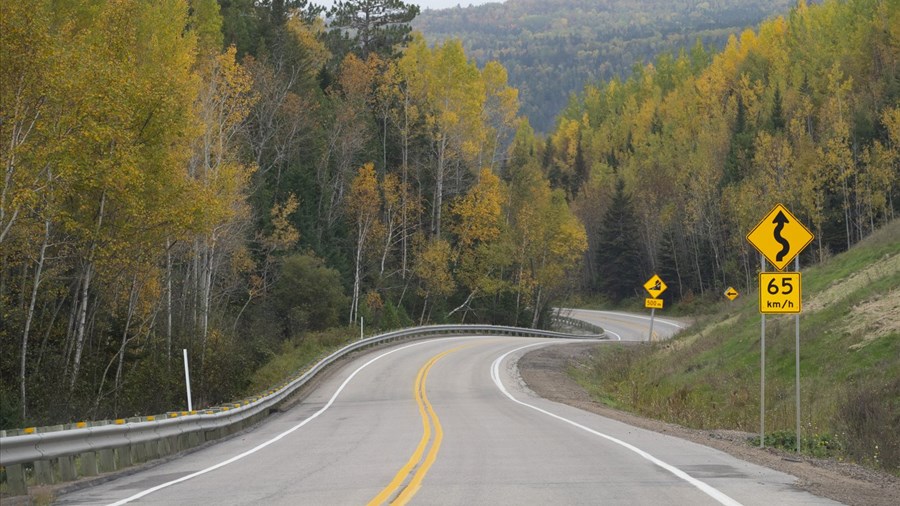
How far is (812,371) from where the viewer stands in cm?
2516

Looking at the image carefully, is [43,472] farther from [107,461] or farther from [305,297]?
[305,297]

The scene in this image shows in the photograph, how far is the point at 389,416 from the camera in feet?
73.2

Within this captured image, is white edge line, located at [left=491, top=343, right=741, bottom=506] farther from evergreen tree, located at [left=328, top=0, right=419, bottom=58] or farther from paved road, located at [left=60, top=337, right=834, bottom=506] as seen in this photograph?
evergreen tree, located at [left=328, top=0, right=419, bottom=58]

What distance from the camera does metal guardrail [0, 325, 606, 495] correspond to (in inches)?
416

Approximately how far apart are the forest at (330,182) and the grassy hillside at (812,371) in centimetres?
1315

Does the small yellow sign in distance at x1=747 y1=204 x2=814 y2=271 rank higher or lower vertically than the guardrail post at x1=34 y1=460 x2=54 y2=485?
higher

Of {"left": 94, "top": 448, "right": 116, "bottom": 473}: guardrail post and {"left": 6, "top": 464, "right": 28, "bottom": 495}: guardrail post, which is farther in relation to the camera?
{"left": 94, "top": 448, "right": 116, "bottom": 473}: guardrail post

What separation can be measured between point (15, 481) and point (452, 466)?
538 centimetres

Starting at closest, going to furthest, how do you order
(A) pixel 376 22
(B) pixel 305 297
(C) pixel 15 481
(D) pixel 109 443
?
(C) pixel 15 481 < (D) pixel 109 443 < (B) pixel 305 297 < (A) pixel 376 22

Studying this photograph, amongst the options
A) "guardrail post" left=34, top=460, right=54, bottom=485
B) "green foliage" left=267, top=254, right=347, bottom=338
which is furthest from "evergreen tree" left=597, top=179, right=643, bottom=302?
"guardrail post" left=34, top=460, right=54, bottom=485

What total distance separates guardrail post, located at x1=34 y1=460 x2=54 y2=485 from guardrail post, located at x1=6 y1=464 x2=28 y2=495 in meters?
0.81

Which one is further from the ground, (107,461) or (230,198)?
(230,198)

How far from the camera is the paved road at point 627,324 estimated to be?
65456mm

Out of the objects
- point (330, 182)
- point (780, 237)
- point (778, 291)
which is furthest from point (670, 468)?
point (330, 182)
